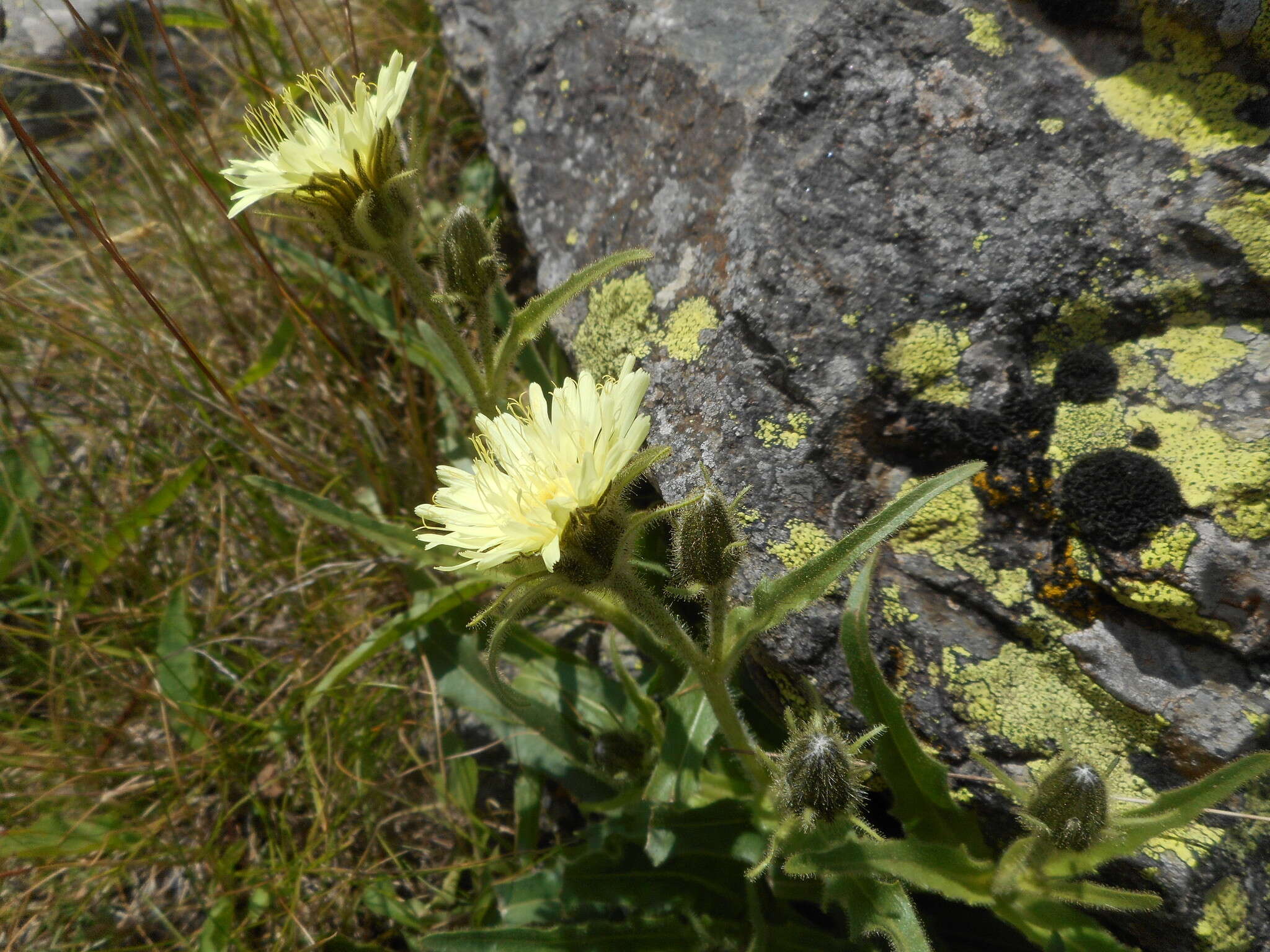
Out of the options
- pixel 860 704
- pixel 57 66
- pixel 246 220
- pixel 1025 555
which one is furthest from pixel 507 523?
pixel 57 66

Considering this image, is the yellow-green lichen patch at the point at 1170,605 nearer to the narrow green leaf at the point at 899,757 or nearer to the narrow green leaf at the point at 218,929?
the narrow green leaf at the point at 899,757

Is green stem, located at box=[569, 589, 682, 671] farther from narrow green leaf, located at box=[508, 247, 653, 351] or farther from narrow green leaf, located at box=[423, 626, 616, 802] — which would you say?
narrow green leaf, located at box=[508, 247, 653, 351]

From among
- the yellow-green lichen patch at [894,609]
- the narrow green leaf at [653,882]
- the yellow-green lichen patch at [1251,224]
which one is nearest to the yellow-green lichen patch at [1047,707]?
the yellow-green lichen patch at [894,609]

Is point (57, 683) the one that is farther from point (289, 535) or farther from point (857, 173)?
point (857, 173)

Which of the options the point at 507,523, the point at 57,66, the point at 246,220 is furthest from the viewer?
the point at 57,66

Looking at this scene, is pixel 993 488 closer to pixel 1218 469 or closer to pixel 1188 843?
pixel 1218 469

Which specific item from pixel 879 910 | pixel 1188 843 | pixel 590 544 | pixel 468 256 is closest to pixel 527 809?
pixel 879 910

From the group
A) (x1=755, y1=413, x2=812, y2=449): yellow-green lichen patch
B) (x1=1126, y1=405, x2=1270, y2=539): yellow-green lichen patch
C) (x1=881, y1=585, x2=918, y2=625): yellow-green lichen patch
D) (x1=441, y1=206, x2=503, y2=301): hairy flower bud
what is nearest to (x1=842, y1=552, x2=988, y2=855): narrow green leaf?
(x1=881, y1=585, x2=918, y2=625): yellow-green lichen patch

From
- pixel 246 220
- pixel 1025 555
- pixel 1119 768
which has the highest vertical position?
pixel 246 220

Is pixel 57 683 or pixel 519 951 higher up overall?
pixel 57 683
